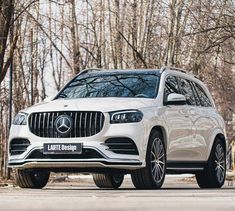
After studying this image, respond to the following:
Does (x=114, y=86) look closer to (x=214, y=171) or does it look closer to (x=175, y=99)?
(x=175, y=99)

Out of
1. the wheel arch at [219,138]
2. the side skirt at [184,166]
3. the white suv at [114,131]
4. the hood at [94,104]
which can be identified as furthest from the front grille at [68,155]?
the wheel arch at [219,138]

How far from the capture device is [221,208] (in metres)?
7.25

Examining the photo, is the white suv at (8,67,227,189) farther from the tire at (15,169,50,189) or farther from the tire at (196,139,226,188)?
the tire at (196,139,226,188)

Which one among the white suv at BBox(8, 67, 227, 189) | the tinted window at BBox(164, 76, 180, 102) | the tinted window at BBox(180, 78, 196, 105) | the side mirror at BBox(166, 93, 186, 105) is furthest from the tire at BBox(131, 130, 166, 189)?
the tinted window at BBox(180, 78, 196, 105)

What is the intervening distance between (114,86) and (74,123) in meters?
1.42

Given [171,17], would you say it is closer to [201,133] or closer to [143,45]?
[143,45]

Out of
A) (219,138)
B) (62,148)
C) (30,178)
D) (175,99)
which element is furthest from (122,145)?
(219,138)

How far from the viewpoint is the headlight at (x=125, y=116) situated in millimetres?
11883

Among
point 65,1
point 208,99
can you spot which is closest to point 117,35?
point 65,1

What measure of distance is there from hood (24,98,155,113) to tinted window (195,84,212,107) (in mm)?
2334

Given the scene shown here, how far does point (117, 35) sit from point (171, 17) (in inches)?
168

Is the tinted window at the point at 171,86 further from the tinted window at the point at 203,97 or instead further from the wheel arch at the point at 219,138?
the wheel arch at the point at 219,138

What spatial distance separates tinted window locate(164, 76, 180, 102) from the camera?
13.3 m

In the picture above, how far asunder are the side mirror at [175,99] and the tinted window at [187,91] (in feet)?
3.05
